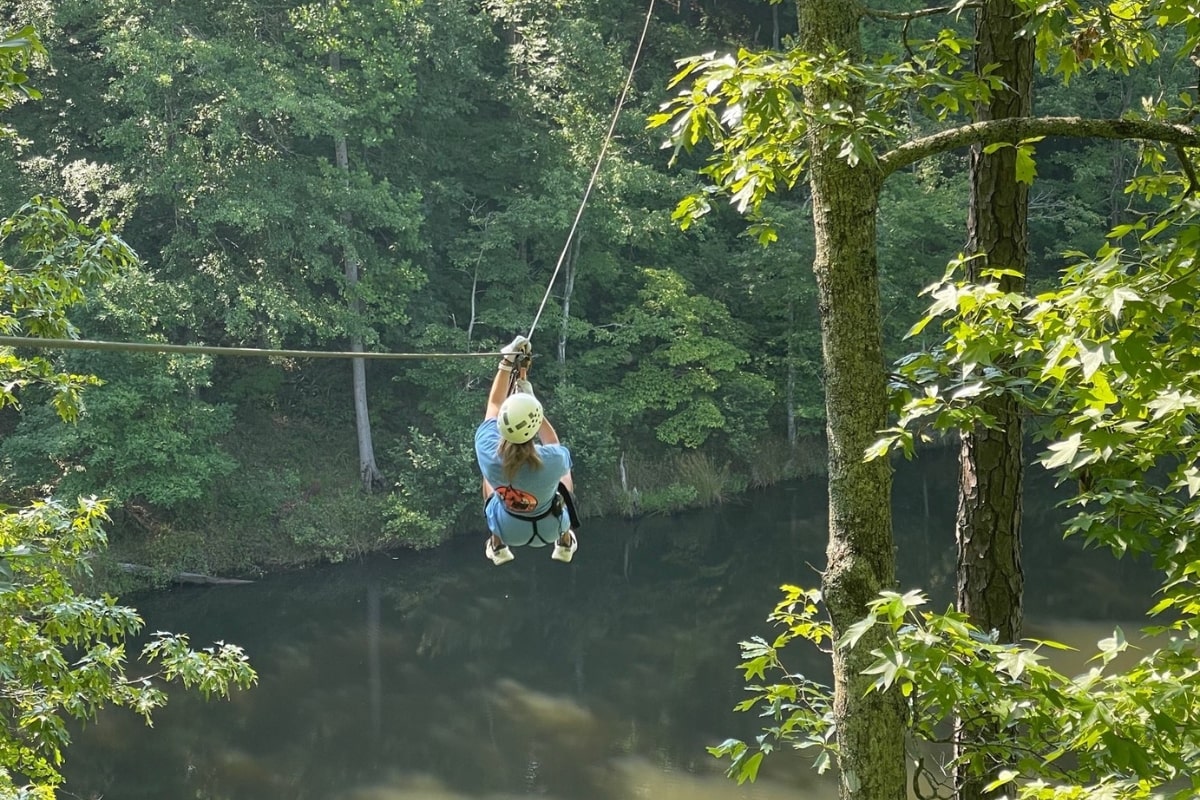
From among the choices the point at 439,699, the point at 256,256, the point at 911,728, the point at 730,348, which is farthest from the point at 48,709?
the point at 730,348

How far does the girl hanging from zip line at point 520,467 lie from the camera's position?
3900mm

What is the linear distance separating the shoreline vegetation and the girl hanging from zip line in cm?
955

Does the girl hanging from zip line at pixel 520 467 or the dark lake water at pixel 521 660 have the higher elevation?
the girl hanging from zip line at pixel 520 467

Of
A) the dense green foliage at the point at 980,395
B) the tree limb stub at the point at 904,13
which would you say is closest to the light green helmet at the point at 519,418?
the dense green foliage at the point at 980,395

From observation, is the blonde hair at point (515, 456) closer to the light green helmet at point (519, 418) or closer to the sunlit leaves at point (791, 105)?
the light green helmet at point (519, 418)

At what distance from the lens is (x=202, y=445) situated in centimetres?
1312

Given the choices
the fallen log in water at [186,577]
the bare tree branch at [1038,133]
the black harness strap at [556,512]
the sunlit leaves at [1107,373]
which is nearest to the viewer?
the sunlit leaves at [1107,373]

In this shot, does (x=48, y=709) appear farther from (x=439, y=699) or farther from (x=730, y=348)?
(x=730, y=348)

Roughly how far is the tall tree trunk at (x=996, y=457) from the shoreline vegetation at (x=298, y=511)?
Answer: 10.8m

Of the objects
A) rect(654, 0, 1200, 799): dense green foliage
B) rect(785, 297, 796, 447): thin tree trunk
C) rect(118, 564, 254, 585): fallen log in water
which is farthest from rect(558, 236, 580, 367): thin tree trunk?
rect(654, 0, 1200, 799): dense green foliage

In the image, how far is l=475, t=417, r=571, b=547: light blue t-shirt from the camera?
4117 millimetres

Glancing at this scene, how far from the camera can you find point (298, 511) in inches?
550

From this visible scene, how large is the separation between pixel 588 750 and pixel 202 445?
659 centimetres

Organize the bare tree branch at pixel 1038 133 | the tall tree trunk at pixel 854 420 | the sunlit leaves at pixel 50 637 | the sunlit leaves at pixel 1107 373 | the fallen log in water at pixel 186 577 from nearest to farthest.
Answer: the sunlit leaves at pixel 1107 373 → the bare tree branch at pixel 1038 133 → the tall tree trunk at pixel 854 420 → the sunlit leaves at pixel 50 637 → the fallen log in water at pixel 186 577
